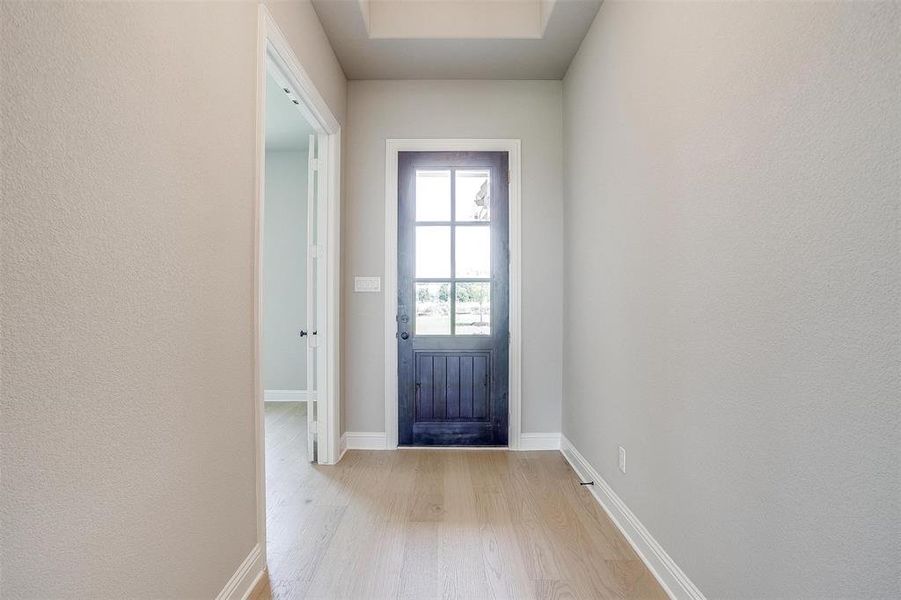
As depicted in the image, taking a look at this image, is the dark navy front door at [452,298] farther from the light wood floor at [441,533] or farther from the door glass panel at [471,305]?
the light wood floor at [441,533]

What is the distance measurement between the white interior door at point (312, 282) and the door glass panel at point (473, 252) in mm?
993

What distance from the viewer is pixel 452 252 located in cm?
316

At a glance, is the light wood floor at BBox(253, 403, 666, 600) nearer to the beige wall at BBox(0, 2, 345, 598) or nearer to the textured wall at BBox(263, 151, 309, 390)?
the beige wall at BBox(0, 2, 345, 598)

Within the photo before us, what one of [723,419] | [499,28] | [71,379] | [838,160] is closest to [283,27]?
[499,28]

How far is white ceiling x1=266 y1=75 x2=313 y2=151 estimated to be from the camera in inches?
135

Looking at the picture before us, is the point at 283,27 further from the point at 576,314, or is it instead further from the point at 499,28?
the point at 576,314

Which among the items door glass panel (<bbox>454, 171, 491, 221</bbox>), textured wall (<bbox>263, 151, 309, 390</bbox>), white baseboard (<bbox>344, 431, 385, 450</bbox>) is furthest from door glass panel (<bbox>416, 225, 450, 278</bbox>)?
textured wall (<bbox>263, 151, 309, 390</bbox>)

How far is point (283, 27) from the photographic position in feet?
6.28

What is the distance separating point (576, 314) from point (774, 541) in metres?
1.78

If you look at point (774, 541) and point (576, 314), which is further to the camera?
point (576, 314)

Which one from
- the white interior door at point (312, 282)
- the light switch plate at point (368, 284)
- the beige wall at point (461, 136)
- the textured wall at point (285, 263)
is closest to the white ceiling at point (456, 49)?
the beige wall at point (461, 136)

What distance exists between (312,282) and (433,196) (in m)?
1.06

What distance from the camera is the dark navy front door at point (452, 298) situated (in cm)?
315

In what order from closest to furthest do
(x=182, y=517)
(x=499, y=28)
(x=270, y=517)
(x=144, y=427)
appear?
1. (x=144, y=427)
2. (x=182, y=517)
3. (x=270, y=517)
4. (x=499, y=28)
